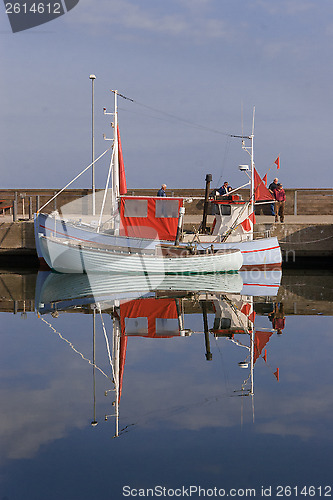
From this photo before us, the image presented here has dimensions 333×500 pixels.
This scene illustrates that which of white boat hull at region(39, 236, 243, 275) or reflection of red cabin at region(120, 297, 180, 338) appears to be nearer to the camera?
reflection of red cabin at region(120, 297, 180, 338)

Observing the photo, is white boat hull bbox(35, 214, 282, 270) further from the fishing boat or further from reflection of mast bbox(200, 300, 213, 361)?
reflection of mast bbox(200, 300, 213, 361)

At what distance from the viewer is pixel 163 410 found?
28.5 feet

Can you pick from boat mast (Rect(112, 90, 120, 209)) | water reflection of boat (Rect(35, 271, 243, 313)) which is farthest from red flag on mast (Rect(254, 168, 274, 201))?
boat mast (Rect(112, 90, 120, 209))

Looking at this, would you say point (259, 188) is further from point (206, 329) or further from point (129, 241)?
point (206, 329)

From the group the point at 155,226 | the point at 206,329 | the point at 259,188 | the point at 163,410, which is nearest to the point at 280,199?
the point at 259,188

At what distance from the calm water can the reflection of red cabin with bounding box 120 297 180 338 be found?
0.09m

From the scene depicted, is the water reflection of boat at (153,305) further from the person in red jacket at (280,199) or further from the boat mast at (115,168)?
the person in red jacket at (280,199)

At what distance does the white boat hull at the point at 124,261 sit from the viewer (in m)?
23.2

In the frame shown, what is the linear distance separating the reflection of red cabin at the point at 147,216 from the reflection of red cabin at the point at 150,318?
8.17 metres

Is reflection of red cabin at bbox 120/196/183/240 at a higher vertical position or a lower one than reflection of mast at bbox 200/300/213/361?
higher

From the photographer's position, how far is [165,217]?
1028 inches

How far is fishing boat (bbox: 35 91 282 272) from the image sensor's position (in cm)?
2541

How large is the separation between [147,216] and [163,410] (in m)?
17.7

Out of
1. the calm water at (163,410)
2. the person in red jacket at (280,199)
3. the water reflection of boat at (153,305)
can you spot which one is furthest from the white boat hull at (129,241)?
the calm water at (163,410)
